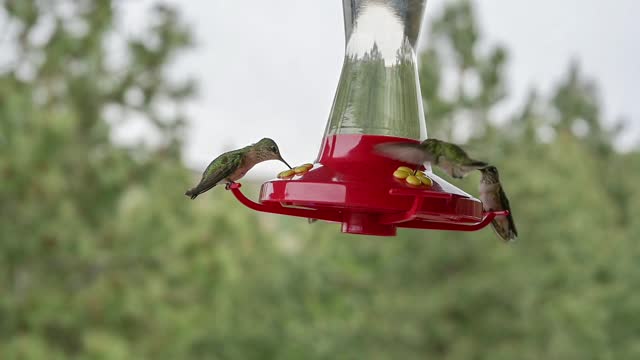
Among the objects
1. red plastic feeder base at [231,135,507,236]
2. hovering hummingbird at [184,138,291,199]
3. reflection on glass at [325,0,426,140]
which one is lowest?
red plastic feeder base at [231,135,507,236]

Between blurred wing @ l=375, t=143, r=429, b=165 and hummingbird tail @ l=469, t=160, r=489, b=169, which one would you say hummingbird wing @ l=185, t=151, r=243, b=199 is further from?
hummingbird tail @ l=469, t=160, r=489, b=169

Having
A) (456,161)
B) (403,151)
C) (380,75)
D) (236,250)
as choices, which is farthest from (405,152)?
(236,250)

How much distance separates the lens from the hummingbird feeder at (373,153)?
94.6 inches

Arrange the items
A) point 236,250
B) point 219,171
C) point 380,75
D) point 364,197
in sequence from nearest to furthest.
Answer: point 364,197, point 219,171, point 380,75, point 236,250

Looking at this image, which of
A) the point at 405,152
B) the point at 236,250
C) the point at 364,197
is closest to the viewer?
the point at 364,197

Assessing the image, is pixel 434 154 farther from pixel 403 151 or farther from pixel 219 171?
pixel 219 171

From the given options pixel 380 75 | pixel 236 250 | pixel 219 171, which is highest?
pixel 236 250

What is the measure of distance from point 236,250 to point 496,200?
282 inches

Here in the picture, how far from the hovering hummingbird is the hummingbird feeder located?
5.9 inches

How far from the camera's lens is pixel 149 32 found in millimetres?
9148

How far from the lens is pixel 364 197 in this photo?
239 cm

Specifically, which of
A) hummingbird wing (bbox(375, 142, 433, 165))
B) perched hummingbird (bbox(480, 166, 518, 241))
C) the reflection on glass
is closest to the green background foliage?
the reflection on glass

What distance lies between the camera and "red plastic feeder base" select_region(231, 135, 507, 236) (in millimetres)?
2385

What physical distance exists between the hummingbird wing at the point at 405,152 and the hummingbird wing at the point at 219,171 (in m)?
0.50
